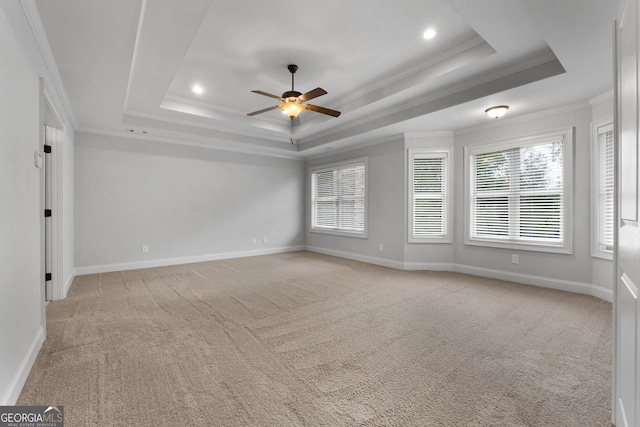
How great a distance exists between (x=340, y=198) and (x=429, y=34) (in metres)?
4.11

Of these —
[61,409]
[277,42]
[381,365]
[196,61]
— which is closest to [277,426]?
[381,365]

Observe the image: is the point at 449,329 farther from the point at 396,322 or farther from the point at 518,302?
the point at 518,302

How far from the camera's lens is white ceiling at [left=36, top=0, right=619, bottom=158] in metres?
2.28

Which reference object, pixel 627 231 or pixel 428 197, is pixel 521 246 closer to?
pixel 428 197

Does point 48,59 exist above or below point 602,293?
above

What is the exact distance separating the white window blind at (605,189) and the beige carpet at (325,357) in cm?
78

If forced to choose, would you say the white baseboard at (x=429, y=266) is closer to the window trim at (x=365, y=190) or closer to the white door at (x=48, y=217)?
the window trim at (x=365, y=190)

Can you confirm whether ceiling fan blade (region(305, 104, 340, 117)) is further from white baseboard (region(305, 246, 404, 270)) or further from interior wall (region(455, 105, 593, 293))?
white baseboard (region(305, 246, 404, 270))

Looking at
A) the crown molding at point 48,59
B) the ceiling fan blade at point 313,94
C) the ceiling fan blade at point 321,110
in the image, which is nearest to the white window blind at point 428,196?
the ceiling fan blade at point 321,110

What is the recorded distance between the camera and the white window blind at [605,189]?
3.58 m

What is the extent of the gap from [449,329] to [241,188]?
5158mm

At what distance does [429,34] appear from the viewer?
2998 millimetres

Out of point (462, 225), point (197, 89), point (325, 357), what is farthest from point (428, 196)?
point (197, 89)

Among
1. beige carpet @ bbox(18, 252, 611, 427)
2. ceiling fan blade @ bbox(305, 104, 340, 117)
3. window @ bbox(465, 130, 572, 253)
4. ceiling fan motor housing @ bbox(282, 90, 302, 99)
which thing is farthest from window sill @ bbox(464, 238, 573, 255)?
ceiling fan motor housing @ bbox(282, 90, 302, 99)
